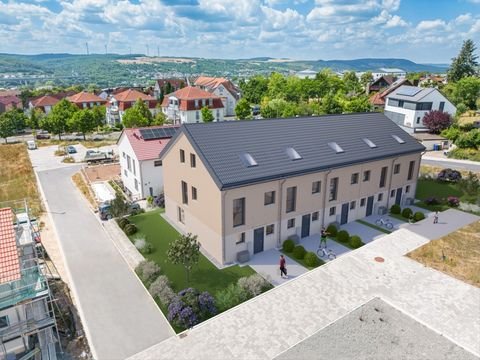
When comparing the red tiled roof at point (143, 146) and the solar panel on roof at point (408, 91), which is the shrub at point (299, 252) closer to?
the red tiled roof at point (143, 146)

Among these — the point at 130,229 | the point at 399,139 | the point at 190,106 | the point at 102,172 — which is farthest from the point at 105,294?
the point at 190,106

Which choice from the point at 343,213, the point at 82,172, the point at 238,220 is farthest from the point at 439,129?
the point at 82,172

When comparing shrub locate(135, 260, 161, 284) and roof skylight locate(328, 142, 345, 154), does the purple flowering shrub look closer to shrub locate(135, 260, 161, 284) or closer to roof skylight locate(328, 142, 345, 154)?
shrub locate(135, 260, 161, 284)

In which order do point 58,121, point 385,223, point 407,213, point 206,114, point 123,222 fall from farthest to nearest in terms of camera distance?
point 206,114
point 58,121
point 407,213
point 385,223
point 123,222

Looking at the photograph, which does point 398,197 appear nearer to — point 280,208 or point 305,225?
point 305,225

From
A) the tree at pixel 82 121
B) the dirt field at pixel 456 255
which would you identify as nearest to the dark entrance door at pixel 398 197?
the dirt field at pixel 456 255
